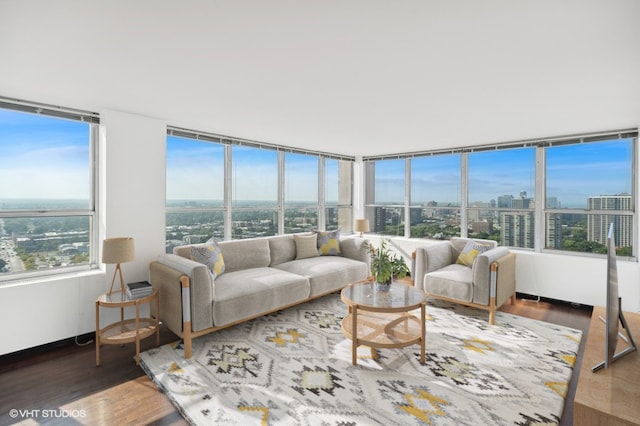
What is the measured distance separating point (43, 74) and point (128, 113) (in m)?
1.00

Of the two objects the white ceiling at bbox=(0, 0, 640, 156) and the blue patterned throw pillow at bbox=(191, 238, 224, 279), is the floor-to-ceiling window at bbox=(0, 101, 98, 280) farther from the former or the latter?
the blue patterned throw pillow at bbox=(191, 238, 224, 279)

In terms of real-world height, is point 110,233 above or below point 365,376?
above

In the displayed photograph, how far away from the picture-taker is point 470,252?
436 centimetres

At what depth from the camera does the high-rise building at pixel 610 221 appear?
4.12m

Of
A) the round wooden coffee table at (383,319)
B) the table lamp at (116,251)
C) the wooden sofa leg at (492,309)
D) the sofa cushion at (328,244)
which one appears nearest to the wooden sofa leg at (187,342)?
the table lamp at (116,251)

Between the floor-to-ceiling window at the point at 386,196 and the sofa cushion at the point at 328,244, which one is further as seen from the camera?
the floor-to-ceiling window at the point at 386,196

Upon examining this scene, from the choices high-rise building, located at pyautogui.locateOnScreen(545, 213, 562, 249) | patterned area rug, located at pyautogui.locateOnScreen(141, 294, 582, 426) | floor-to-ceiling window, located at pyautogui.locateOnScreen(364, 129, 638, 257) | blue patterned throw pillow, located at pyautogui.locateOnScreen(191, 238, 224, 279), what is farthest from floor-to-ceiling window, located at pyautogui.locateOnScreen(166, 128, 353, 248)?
high-rise building, located at pyautogui.locateOnScreen(545, 213, 562, 249)

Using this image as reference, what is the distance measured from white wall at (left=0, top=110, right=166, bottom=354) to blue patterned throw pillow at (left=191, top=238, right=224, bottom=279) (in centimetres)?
51

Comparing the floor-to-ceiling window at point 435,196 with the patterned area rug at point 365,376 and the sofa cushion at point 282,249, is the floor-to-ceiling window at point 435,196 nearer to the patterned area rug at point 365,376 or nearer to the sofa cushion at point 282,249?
the patterned area rug at point 365,376

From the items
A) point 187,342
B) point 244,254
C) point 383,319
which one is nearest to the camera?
point 187,342

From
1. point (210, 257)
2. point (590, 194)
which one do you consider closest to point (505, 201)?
point (590, 194)

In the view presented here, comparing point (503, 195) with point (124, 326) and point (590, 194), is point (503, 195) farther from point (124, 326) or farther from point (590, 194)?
point (124, 326)

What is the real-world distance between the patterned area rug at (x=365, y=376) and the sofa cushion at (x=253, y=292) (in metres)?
0.27

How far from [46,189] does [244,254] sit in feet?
7.03
